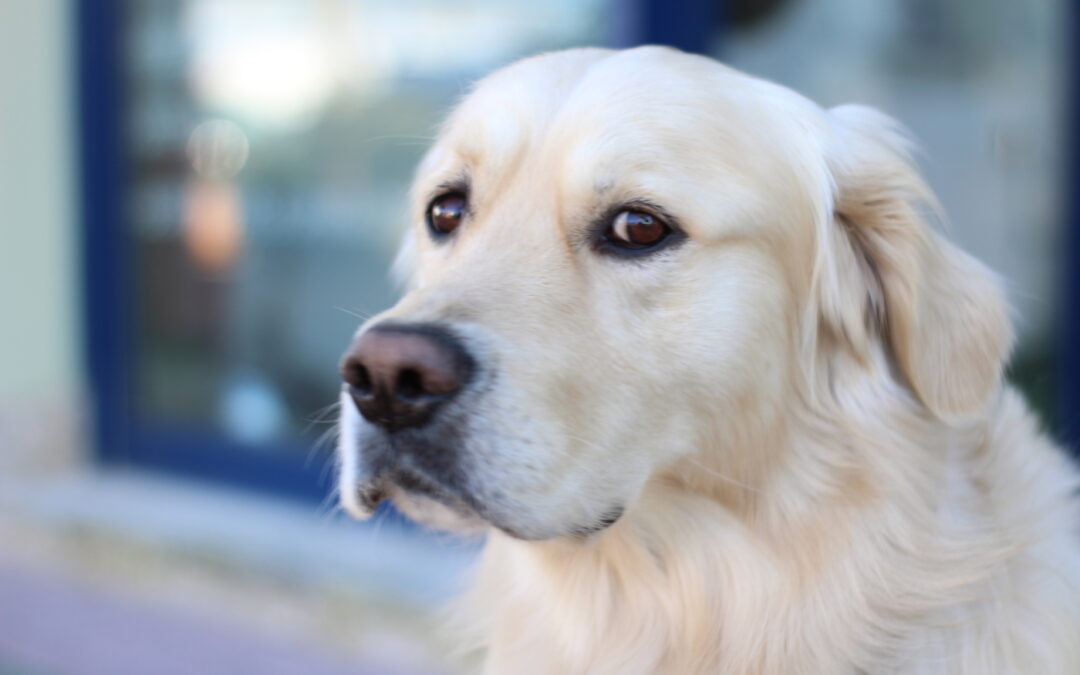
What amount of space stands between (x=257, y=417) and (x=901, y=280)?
4.57 metres

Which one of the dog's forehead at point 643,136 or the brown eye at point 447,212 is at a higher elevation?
the dog's forehead at point 643,136

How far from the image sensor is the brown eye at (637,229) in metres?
1.99

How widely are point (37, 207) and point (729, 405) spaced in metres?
5.38

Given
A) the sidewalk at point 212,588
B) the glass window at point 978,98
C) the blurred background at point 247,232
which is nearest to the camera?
the sidewalk at point 212,588

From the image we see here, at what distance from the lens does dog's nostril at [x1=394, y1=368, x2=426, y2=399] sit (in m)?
1.74

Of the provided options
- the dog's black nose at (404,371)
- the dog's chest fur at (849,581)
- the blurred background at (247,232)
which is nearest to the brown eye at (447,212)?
the dog's black nose at (404,371)

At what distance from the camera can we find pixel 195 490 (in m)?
5.89

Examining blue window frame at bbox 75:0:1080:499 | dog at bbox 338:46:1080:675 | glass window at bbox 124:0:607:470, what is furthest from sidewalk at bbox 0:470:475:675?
dog at bbox 338:46:1080:675

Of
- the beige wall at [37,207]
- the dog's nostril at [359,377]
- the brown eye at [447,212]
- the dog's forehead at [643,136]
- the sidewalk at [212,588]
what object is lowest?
the sidewalk at [212,588]

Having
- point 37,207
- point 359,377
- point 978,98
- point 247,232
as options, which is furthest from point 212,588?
point 978,98

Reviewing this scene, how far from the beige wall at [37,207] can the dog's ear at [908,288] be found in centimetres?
529

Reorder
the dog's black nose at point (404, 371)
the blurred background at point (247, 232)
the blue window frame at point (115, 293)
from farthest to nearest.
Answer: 1. the blue window frame at point (115, 293)
2. the blurred background at point (247, 232)
3. the dog's black nose at point (404, 371)

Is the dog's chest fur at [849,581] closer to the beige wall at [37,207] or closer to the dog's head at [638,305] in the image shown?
the dog's head at [638,305]

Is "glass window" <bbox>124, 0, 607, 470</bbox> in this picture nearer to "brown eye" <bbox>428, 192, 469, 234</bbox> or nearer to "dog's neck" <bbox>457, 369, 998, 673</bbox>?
"brown eye" <bbox>428, 192, 469, 234</bbox>
